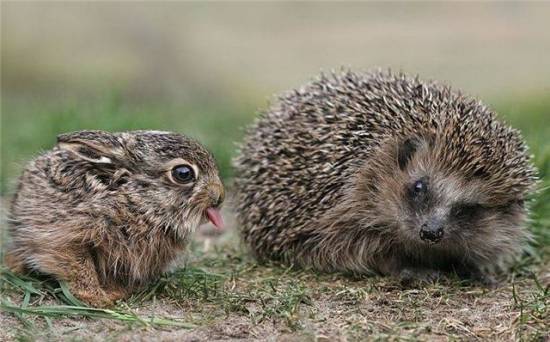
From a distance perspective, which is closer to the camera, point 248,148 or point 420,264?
point 420,264

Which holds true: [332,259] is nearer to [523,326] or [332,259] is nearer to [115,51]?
[523,326]

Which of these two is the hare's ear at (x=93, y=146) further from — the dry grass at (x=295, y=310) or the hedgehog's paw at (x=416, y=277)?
the hedgehog's paw at (x=416, y=277)

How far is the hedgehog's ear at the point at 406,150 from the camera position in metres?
6.63

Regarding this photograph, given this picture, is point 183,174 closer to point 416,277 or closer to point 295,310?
point 295,310

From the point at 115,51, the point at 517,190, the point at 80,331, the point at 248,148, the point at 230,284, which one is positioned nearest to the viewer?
the point at 80,331

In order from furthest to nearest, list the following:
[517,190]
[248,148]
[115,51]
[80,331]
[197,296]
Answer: [115,51] < [248,148] < [517,190] < [197,296] < [80,331]

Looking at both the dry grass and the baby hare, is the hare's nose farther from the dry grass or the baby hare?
the dry grass

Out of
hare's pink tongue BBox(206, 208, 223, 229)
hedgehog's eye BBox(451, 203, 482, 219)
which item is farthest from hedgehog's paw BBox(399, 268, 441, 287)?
hare's pink tongue BBox(206, 208, 223, 229)

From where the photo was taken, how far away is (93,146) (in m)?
5.54

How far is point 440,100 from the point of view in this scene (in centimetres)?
683

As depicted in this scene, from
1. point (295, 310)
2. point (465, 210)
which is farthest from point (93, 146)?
point (465, 210)

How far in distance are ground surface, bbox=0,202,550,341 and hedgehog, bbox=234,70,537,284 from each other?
0.30 meters

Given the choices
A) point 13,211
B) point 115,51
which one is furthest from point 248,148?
point 115,51

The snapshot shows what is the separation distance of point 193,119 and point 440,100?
7049 millimetres
